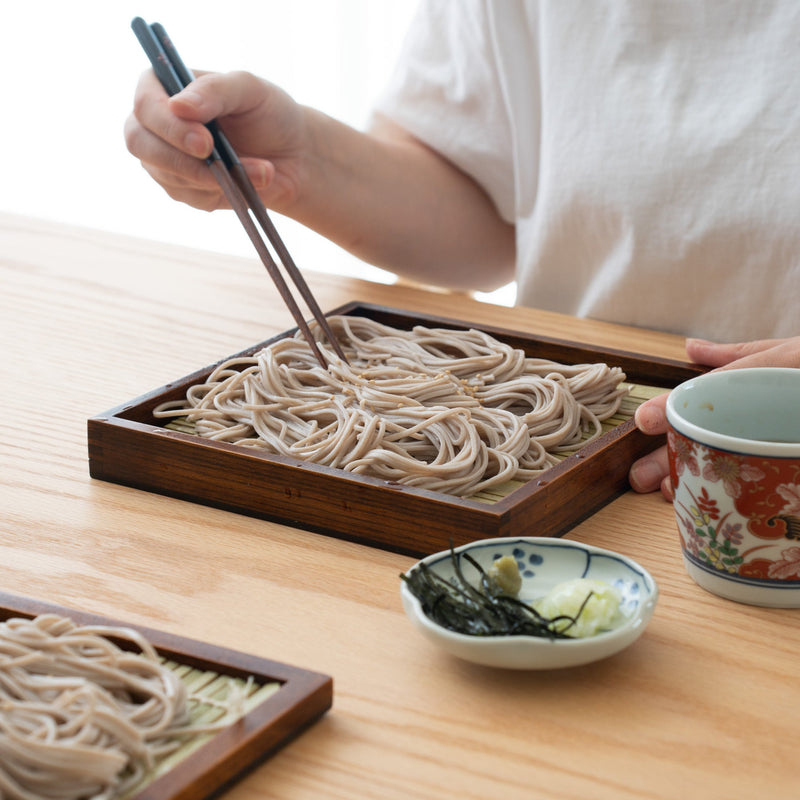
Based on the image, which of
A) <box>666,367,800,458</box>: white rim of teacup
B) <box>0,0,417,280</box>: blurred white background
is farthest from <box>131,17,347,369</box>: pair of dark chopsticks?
<box>0,0,417,280</box>: blurred white background

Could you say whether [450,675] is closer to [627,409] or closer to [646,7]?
[627,409]

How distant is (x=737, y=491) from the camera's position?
31.0 inches

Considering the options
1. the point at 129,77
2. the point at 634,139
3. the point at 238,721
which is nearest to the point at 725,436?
the point at 238,721

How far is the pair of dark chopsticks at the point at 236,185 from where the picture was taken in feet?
4.11

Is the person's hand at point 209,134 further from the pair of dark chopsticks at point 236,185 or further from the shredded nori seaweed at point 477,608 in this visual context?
the shredded nori seaweed at point 477,608

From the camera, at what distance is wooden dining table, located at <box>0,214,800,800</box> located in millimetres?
625

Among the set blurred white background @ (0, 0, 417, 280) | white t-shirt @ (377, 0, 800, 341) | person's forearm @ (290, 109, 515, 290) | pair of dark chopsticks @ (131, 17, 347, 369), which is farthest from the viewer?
blurred white background @ (0, 0, 417, 280)

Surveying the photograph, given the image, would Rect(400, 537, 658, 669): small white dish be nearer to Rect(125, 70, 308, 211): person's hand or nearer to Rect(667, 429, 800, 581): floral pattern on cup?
Rect(667, 429, 800, 581): floral pattern on cup

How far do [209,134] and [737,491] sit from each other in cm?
82

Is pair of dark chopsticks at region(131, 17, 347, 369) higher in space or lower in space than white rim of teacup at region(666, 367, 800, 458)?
higher

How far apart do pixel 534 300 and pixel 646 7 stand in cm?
51

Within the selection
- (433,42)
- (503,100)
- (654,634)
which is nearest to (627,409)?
(654,634)

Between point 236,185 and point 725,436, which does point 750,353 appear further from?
point 236,185

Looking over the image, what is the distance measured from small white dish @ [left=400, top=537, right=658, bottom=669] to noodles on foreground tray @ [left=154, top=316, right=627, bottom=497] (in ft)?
0.50
